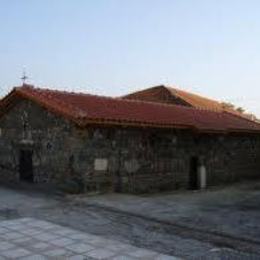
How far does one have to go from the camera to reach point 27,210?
11180mm

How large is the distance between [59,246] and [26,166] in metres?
8.68

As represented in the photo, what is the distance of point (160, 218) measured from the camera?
10.3 metres

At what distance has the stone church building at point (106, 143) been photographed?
45.2 feet

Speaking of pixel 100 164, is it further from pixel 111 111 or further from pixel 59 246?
pixel 59 246

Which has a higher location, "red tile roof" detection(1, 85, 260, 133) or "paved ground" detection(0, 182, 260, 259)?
"red tile roof" detection(1, 85, 260, 133)

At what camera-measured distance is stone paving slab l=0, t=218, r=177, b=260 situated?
7.32 metres

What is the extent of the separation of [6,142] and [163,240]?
9.97 m

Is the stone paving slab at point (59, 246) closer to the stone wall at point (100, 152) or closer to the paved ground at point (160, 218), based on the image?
the paved ground at point (160, 218)

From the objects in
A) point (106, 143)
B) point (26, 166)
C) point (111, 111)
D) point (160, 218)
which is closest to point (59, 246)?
point (160, 218)

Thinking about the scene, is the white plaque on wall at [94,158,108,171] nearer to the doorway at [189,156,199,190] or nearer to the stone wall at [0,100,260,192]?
the stone wall at [0,100,260,192]

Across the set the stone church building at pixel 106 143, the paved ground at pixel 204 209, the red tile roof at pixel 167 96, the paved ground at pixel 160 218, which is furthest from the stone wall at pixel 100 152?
the red tile roof at pixel 167 96

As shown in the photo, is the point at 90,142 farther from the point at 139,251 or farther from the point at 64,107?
the point at 139,251

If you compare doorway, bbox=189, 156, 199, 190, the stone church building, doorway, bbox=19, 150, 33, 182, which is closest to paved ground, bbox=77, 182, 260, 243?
the stone church building

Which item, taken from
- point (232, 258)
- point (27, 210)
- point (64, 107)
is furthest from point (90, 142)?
point (232, 258)
